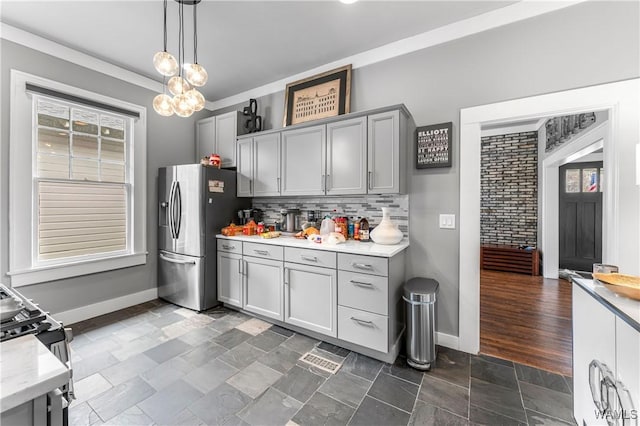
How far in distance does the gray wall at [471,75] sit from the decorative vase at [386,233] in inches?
9.8

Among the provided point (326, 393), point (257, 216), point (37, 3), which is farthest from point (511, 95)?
point (37, 3)

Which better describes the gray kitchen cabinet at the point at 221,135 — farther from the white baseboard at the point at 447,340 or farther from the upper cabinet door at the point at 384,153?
the white baseboard at the point at 447,340

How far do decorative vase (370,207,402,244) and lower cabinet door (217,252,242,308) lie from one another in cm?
156

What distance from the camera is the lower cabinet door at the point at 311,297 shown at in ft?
7.92

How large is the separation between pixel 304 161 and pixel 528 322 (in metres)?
3.04

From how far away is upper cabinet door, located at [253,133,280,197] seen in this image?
10.5ft

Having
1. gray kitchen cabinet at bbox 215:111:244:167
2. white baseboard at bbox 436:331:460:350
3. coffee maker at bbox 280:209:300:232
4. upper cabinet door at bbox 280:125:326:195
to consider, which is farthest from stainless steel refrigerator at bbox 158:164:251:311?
white baseboard at bbox 436:331:460:350

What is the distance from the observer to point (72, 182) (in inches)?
113

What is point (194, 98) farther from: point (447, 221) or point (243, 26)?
point (447, 221)

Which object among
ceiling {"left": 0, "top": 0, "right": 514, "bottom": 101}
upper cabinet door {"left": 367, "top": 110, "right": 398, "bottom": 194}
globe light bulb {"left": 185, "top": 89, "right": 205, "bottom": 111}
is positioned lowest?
upper cabinet door {"left": 367, "top": 110, "right": 398, "bottom": 194}

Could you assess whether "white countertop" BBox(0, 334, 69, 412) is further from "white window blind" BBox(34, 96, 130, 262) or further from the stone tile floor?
"white window blind" BBox(34, 96, 130, 262)

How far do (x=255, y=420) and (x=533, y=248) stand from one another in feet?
18.8

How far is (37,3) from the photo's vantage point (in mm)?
2176

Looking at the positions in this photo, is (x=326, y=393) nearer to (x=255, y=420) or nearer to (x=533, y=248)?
A: (x=255, y=420)
